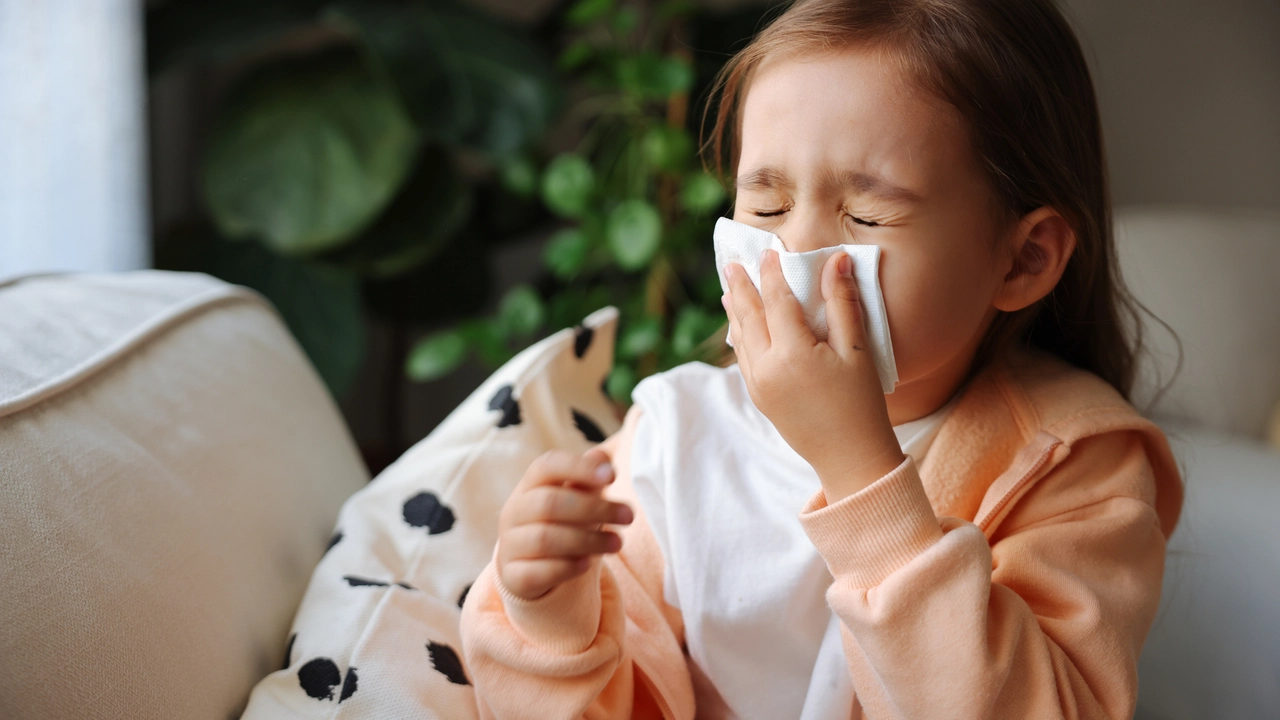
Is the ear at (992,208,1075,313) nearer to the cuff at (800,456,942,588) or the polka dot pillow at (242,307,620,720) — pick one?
the cuff at (800,456,942,588)

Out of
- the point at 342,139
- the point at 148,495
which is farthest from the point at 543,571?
the point at 342,139

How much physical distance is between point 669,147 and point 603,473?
1.26 meters

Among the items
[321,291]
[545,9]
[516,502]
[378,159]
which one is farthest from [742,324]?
[545,9]

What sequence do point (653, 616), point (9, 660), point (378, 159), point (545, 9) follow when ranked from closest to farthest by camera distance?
point (9, 660) → point (653, 616) → point (378, 159) → point (545, 9)

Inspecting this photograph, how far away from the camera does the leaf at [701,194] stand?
1.63 m

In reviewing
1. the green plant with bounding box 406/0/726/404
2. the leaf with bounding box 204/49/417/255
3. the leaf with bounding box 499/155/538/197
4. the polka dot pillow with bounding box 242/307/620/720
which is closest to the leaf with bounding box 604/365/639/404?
the green plant with bounding box 406/0/726/404

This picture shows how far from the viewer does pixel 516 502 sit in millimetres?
583

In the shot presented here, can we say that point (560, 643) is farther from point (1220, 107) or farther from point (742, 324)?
point (1220, 107)

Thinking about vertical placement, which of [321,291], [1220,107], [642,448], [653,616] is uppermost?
[1220,107]

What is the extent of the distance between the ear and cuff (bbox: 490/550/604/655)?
0.38 m

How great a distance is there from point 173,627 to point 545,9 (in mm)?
2112

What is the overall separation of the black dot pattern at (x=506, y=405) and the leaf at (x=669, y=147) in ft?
3.06

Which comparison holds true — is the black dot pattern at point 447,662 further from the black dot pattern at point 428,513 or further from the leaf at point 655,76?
the leaf at point 655,76

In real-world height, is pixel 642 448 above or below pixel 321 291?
above
